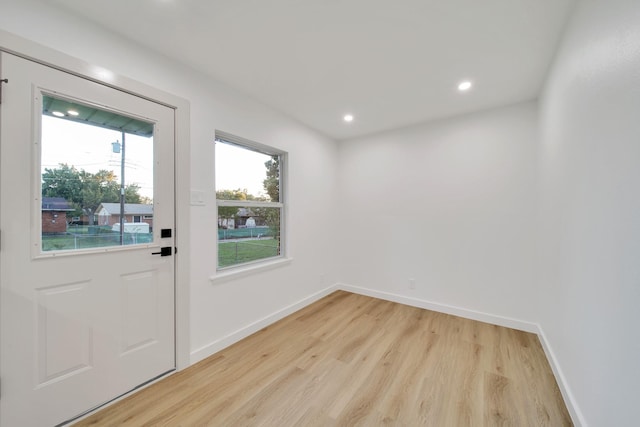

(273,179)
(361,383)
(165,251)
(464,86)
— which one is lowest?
(361,383)

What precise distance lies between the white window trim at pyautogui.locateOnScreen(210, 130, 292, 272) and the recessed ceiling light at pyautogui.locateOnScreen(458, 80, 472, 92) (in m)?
1.98

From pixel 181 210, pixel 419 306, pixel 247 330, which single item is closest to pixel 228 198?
pixel 181 210

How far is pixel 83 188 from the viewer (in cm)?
154

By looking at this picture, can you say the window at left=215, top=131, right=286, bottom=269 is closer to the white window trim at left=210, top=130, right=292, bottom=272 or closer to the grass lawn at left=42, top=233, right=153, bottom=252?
the white window trim at left=210, top=130, right=292, bottom=272

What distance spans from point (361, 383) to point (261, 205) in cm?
195

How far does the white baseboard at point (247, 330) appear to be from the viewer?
2.09 metres

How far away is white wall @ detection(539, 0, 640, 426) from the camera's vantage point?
3.05 ft

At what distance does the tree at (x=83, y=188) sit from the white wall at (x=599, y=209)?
272 centimetres

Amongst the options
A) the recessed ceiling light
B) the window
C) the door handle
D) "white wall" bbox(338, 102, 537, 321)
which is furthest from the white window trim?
the recessed ceiling light

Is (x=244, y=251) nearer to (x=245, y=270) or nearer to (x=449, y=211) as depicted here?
(x=245, y=270)

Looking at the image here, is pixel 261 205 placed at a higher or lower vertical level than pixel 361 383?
higher

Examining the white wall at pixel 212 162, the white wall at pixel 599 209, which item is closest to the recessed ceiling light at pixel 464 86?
the white wall at pixel 599 209

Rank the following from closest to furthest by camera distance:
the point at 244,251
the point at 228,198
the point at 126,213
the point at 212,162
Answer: the point at 126,213 → the point at 212,162 → the point at 228,198 → the point at 244,251

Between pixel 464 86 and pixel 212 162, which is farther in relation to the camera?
pixel 464 86
